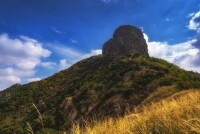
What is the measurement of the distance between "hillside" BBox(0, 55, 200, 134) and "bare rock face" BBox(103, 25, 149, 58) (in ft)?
47.8

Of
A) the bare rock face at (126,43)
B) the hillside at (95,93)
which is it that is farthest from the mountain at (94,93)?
the bare rock face at (126,43)

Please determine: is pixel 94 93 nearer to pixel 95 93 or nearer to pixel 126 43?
pixel 95 93

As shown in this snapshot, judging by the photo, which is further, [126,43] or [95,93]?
[126,43]

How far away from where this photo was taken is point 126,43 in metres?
122

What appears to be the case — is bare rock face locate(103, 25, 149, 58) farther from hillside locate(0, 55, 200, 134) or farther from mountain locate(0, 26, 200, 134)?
hillside locate(0, 55, 200, 134)

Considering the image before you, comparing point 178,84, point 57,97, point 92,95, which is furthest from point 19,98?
point 178,84

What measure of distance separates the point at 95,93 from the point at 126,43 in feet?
180

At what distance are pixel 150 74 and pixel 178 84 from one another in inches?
558

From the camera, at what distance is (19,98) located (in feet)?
301

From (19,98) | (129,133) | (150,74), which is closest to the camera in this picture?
(129,133)

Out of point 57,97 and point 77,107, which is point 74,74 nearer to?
point 57,97

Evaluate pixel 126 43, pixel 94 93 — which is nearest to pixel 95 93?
pixel 94 93

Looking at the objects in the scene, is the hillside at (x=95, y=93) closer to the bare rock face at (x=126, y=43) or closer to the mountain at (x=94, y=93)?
the mountain at (x=94, y=93)

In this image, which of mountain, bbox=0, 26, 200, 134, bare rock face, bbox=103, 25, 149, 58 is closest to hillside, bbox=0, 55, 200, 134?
mountain, bbox=0, 26, 200, 134
